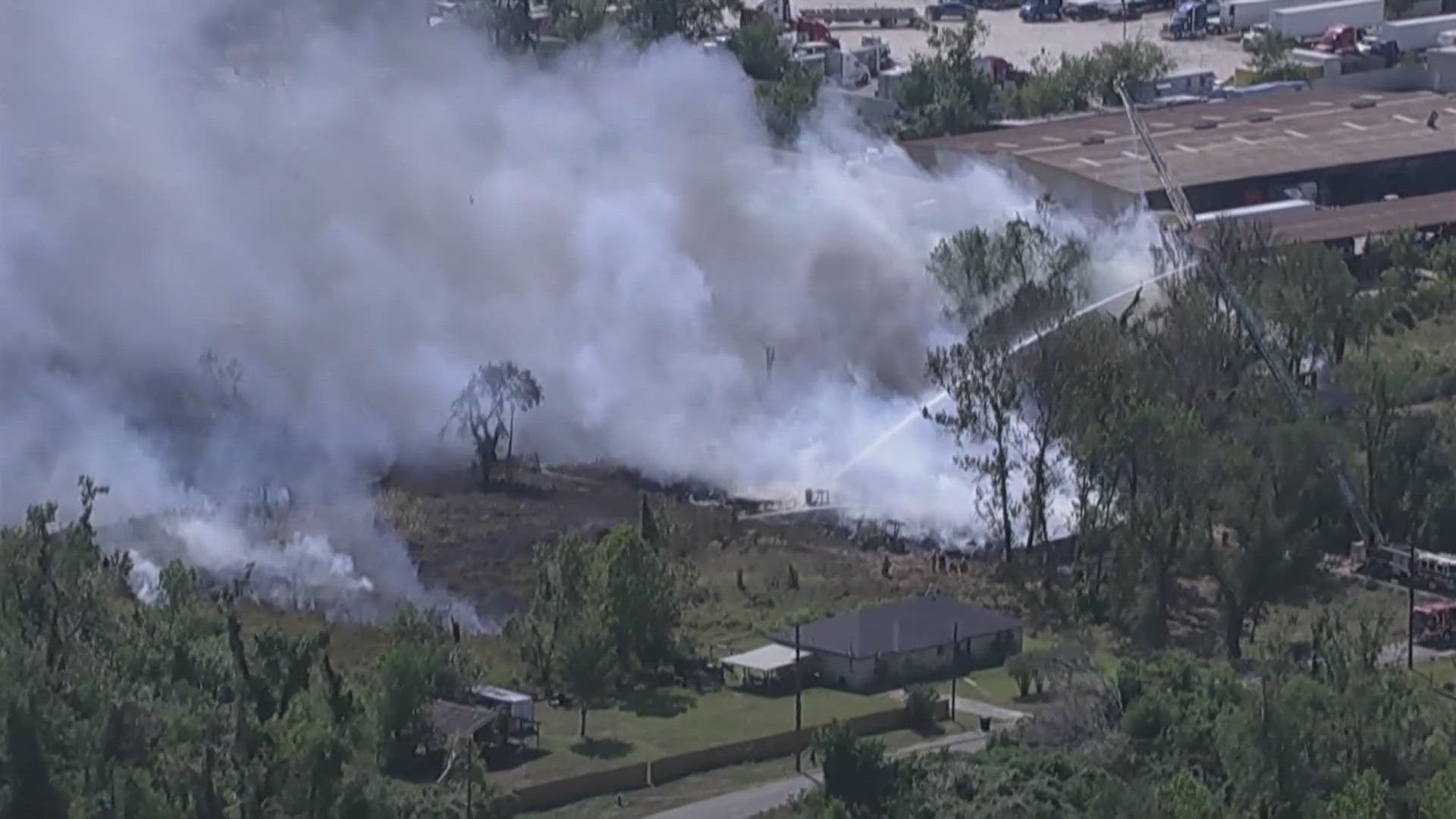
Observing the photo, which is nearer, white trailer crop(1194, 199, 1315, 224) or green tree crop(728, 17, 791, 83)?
white trailer crop(1194, 199, 1315, 224)

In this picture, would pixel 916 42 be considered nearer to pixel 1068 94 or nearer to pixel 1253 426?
pixel 1068 94

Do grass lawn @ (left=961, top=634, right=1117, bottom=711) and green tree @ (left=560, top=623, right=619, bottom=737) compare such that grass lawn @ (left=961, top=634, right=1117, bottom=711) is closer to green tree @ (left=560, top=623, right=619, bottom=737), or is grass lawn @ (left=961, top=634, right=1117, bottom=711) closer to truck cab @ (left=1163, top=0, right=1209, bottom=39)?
green tree @ (left=560, top=623, right=619, bottom=737)

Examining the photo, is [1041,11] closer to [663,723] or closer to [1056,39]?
[1056,39]

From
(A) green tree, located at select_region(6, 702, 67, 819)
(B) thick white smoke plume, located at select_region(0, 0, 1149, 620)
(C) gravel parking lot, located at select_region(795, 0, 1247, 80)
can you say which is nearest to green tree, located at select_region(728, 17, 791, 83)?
(B) thick white smoke plume, located at select_region(0, 0, 1149, 620)

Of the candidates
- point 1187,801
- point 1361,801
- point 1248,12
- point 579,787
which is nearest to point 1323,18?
point 1248,12

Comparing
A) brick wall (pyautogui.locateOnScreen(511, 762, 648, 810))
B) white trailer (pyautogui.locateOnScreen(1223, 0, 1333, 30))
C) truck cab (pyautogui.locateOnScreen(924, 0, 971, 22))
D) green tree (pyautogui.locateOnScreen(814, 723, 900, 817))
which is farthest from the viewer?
truck cab (pyautogui.locateOnScreen(924, 0, 971, 22))

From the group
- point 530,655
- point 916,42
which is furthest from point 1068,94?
point 530,655
